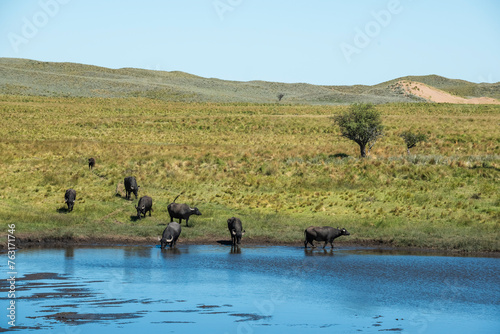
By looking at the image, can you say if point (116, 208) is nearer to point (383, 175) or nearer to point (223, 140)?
point (383, 175)

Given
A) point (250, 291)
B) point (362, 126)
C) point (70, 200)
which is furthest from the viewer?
point (362, 126)

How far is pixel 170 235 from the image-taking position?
29.4 m

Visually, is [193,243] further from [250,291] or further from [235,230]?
[250,291]

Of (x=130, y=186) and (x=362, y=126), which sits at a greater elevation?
(x=362, y=126)

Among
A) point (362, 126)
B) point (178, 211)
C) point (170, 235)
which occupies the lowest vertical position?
point (170, 235)

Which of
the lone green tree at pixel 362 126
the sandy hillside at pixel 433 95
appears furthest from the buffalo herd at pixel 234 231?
the sandy hillside at pixel 433 95

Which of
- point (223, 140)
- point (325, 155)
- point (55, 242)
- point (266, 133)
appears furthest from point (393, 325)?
point (266, 133)

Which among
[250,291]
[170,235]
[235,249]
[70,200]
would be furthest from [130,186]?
[250,291]

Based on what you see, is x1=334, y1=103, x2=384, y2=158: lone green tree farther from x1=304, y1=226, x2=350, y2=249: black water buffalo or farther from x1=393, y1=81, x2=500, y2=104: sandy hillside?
x1=393, y1=81, x2=500, y2=104: sandy hillside

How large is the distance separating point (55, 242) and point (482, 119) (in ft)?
263

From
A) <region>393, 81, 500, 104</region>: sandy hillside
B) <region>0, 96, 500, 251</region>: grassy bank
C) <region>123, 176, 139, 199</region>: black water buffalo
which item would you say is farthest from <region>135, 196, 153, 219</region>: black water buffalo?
<region>393, 81, 500, 104</region>: sandy hillside

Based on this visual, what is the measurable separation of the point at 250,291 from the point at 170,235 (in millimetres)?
9022

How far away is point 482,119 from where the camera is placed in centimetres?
9588

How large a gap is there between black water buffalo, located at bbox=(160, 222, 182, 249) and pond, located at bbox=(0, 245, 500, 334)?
2.45 feet
